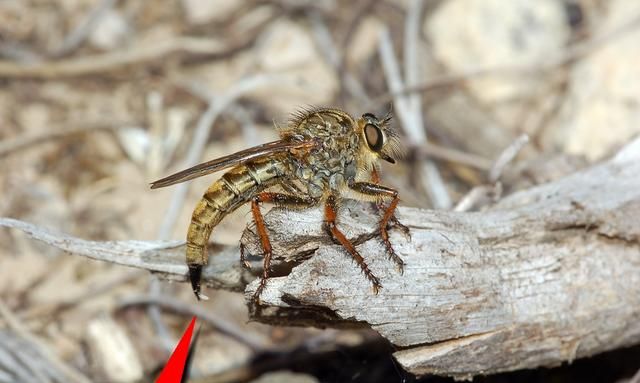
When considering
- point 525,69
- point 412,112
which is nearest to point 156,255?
point 412,112

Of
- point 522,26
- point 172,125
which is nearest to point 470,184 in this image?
point 522,26

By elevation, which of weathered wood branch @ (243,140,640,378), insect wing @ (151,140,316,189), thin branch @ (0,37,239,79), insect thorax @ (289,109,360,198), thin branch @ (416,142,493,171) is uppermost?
thin branch @ (0,37,239,79)

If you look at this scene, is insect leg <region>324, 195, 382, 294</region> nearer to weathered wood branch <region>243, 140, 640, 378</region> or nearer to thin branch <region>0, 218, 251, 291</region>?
weathered wood branch <region>243, 140, 640, 378</region>

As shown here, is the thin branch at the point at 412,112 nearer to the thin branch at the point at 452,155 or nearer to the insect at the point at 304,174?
the thin branch at the point at 452,155

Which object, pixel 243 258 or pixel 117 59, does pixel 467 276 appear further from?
pixel 117 59

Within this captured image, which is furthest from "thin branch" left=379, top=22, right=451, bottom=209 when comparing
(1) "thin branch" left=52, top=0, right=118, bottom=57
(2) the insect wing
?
(1) "thin branch" left=52, top=0, right=118, bottom=57

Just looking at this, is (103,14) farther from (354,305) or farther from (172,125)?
(354,305)
